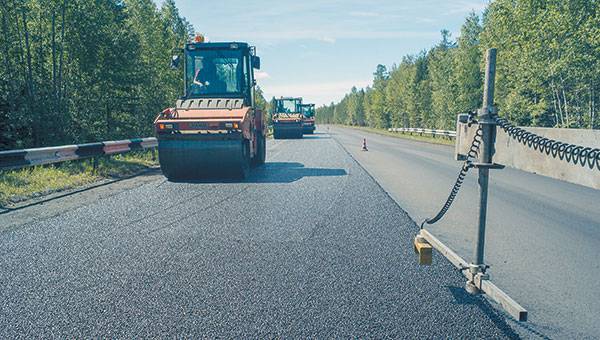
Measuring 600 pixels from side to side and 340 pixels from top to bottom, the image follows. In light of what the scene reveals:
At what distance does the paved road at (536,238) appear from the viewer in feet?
11.0

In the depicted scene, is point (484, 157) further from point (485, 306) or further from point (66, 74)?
point (66, 74)

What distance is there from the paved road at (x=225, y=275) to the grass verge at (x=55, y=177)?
1.14m

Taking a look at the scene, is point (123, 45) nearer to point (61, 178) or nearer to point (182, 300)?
point (61, 178)

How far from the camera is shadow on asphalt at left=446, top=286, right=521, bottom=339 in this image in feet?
9.59

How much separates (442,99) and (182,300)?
52.5 metres

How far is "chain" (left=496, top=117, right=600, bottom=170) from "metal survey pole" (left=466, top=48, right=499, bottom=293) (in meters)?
0.16

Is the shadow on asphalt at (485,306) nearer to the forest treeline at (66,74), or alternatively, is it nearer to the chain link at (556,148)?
the chain link at (556,148)

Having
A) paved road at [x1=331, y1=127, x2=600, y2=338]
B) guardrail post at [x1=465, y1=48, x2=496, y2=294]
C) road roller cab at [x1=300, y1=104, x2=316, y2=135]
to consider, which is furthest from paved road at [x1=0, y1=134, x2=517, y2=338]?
road roller cab at [x1=300, y1=104, x2=316, y2=135]

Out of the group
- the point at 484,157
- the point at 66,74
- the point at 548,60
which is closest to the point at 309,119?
the point at 548,60

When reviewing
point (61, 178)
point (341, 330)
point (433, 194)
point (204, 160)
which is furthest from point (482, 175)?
point (61, 178)

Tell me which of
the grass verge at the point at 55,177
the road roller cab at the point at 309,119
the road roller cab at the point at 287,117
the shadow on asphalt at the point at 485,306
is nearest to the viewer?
the shadow on asphalt at the point at 485,306

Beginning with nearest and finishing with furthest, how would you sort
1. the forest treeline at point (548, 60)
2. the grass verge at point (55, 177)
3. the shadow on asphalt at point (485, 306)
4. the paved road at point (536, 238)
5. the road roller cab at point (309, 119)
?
1. the shadow on asphalt at point (485, 306)
2. the paved road at point (536, 238)
3. the grass verge at point (55, 177)
4. the forest treeline at point (548, 60)
5. the road roller cab at point (309, 119)

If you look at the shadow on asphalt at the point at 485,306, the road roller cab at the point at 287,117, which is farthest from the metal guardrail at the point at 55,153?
the road roller cab at the point at 287,117

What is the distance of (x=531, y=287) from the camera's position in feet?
12.5
